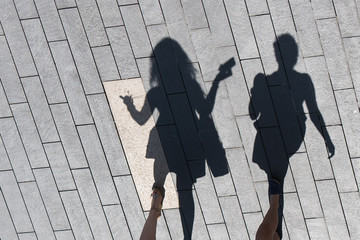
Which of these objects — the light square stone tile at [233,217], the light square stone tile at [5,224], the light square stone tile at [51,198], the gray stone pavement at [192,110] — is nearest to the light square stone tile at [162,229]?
the gray stone pavement at [192,110]

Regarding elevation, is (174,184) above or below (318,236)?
above

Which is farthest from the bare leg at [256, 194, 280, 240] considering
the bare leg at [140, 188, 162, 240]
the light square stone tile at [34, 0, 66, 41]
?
the light square stone tile at [34, 0, 66, 41]

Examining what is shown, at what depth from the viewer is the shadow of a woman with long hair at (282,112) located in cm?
507

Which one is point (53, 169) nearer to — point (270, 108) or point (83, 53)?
point (83, 53)

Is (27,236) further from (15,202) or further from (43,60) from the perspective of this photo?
(43,60)

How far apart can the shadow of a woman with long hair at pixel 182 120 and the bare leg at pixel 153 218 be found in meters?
0.21

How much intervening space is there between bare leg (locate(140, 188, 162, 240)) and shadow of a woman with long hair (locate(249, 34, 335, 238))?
1.37 m

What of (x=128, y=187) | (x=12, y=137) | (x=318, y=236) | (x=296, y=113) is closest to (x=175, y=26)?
(x=296, y=113)

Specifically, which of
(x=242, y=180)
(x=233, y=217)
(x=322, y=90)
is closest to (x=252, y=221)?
(x=233, y=217)

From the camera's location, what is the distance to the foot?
538cm

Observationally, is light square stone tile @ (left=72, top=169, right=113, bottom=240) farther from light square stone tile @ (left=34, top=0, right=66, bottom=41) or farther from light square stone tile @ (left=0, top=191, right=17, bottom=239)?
light square stone tile @ (left=34, top=0, right=66, bottom=41)

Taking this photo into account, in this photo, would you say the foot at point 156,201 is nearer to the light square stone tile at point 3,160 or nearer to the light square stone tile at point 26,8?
the light square stone tile at point 3,160

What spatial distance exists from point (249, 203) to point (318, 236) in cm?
99

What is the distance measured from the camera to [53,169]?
5.70 metres
